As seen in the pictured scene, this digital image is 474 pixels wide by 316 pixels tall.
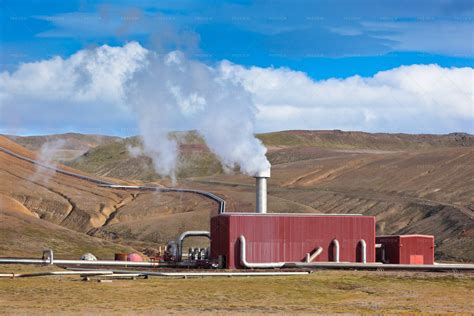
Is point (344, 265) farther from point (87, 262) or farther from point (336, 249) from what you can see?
point (87, 262)

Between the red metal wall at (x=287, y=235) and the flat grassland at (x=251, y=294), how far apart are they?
8864 mm

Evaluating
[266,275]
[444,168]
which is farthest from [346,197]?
[266,275]

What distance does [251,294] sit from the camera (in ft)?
180

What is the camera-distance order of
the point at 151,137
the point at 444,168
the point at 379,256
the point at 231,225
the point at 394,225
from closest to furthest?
the point at 231,225 → the point at 379,256 → the point at 151,137 → the point at 394,225 → the point at 444,168

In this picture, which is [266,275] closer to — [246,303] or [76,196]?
[246,303]

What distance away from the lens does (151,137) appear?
103 meters

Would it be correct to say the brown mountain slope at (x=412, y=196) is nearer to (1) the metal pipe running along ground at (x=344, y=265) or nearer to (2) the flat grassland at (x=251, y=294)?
(1) the metal pipe running along ground at (x=344, y=265)

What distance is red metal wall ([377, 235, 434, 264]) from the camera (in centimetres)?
7944

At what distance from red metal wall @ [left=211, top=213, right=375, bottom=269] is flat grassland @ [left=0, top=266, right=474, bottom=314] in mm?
8864

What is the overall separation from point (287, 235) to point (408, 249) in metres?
11.0

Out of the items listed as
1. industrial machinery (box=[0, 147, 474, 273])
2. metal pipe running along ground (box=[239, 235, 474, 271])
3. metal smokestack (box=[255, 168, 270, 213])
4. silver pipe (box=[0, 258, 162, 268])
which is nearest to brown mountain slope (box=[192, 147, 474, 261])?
industrial machinery (box=[0, 147, 474, 273])

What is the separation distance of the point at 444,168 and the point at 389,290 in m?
127

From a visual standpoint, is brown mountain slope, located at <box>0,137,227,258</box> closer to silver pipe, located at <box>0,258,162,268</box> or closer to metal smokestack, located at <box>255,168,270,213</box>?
silver pipe, located at <box>0,258,162,268</box>

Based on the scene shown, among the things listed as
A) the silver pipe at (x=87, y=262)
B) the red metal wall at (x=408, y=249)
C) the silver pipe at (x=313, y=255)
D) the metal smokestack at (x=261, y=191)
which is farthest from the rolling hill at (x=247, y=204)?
the silver pipe at (x=313, y=255)
